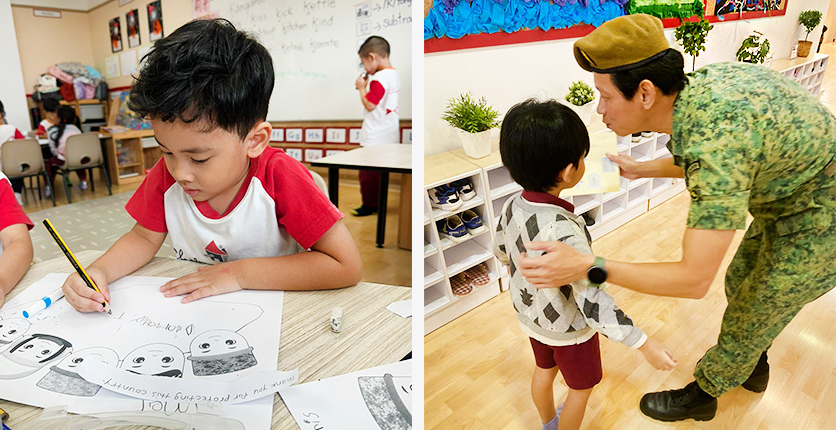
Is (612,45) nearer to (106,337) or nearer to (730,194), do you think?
(730,194)

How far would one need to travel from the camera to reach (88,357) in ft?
1.02

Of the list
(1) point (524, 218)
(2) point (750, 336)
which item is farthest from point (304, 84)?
(2) point (750, 336)

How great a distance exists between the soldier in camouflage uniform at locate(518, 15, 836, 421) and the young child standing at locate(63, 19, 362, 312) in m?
0.23

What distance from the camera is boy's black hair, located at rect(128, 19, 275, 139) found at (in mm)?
277

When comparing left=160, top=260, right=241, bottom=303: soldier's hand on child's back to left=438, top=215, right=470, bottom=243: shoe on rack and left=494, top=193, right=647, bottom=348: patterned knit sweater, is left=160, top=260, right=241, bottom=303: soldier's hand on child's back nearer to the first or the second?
left=494, top=193, right=647, bottom=348: patterned knit sweater

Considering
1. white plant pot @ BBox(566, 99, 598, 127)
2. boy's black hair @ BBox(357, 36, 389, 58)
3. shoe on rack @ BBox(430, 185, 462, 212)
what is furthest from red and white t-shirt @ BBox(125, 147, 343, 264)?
boy's black hair @ BBox(357, 36, 389, 58)

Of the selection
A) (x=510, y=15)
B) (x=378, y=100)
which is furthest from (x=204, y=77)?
(x=378, y=100)

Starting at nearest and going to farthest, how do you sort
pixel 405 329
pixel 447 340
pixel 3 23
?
pixel 3 23, pixel 405 329, pixel 447 340

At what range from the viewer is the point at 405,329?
1.24ft

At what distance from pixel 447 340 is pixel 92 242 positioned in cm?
56

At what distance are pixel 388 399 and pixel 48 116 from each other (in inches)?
11.1

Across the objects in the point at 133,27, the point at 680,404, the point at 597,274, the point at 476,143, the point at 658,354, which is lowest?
the point at 680,404

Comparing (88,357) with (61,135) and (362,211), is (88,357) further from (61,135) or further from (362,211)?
(362,211)

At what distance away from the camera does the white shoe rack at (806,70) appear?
0.53 meters
